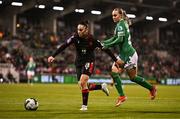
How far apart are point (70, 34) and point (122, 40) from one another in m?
46.0

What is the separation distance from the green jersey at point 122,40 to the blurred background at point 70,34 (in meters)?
30.0

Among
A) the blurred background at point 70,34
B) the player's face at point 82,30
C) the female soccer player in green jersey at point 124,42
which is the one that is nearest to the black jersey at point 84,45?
the player's face at point 82,30

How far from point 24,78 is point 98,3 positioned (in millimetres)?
17350

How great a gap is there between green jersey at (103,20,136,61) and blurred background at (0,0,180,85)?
30.0 meters

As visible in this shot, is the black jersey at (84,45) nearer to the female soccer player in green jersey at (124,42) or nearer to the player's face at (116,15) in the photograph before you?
the female soccer player in green jersey at (124,42)

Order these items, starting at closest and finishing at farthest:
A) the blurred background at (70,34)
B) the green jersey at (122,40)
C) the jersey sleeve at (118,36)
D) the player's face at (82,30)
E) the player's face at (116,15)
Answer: the player's face at (82,30) < the jersey sleeve at (118,36) < the green jersey at (122,40) < the player's face at (116,15) < the blurred background at (70,34)

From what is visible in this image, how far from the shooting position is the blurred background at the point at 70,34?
48188 millimetres

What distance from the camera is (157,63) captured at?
199ft

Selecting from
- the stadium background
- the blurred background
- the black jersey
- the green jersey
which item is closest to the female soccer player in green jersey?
the green jersey

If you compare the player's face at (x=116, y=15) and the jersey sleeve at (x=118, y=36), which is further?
the player's face at (x=116, y=15)

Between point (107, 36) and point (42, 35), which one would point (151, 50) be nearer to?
point (107, 36)

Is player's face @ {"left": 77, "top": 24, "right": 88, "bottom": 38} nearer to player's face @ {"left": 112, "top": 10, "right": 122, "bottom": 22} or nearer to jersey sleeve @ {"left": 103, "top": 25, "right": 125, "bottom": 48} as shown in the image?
jersey sleeve @ {"left": 103, "top": 25, "right": 125, "bottom": 48}

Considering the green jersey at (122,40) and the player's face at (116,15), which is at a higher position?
the player's face at (116,15)

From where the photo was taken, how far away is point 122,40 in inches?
553
